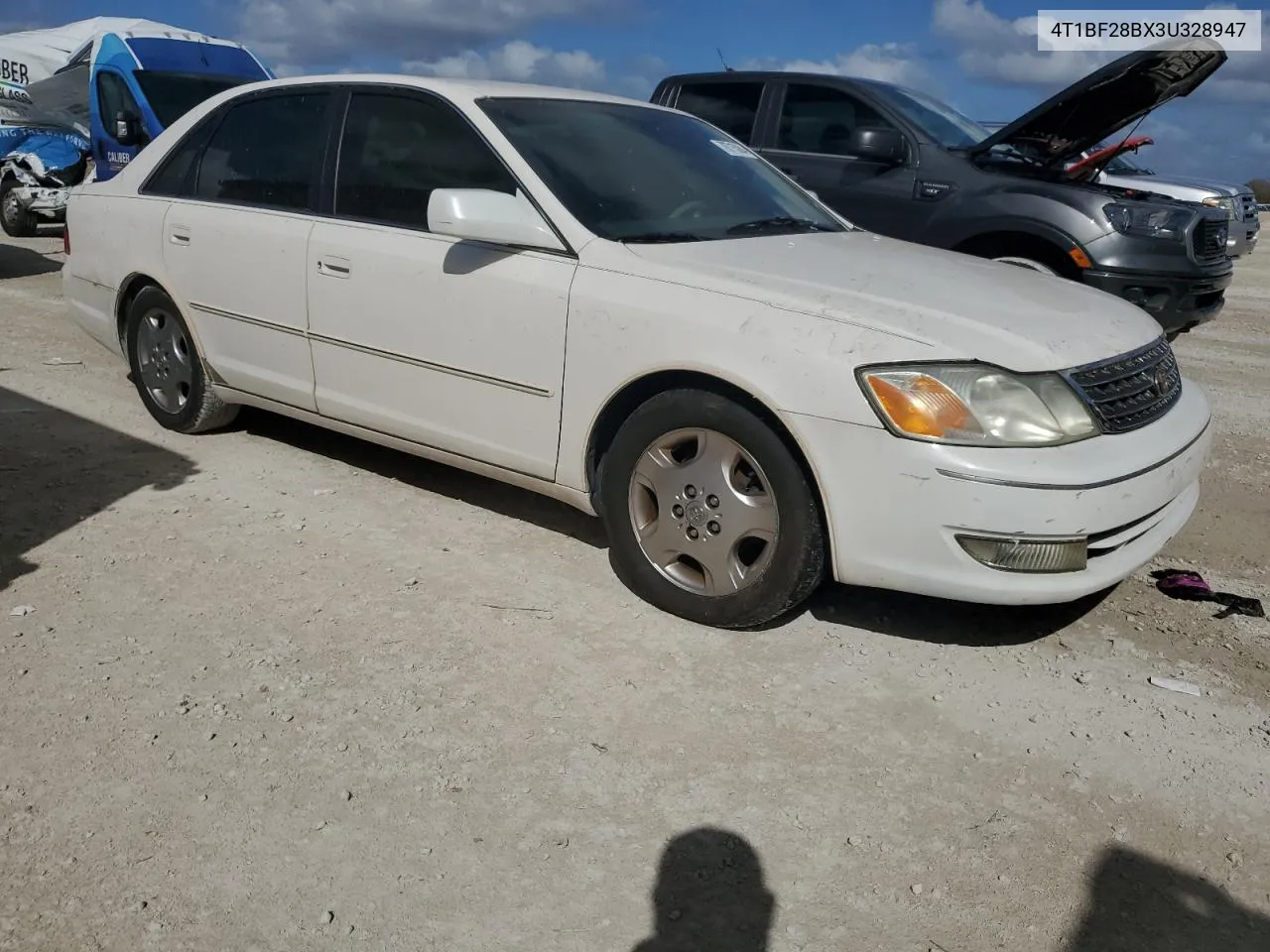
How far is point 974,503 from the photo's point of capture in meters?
3.09

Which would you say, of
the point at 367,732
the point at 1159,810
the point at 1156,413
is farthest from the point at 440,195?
the point at 1159,810

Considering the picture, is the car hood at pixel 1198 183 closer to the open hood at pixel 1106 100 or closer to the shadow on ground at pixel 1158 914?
the open hood at pixel 1106 100

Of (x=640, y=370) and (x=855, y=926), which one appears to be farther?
(x=640, y=370)

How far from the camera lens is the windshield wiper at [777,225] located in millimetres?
4160

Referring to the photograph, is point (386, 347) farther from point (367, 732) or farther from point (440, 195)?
point (367, 732)

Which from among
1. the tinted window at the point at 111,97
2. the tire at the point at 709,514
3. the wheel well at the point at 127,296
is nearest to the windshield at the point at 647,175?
the tire at the point at 709,514

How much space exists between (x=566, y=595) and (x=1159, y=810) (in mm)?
1896

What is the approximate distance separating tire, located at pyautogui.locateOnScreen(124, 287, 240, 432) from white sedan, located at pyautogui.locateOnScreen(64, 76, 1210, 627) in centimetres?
4

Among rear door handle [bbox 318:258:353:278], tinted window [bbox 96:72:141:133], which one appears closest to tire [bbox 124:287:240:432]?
rear door handle [bbox 318:258:353:278]

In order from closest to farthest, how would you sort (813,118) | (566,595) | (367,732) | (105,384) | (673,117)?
(367,732)
(566,595)
(673,117)
(105,384)
(813,118)

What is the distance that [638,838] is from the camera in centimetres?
260

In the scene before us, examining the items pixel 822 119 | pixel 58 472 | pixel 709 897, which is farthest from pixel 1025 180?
pixel 709 897

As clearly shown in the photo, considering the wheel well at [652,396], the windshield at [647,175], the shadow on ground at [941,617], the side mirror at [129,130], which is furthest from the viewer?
the side mirror at [129,130]

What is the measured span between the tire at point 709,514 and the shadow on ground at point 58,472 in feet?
6.81
